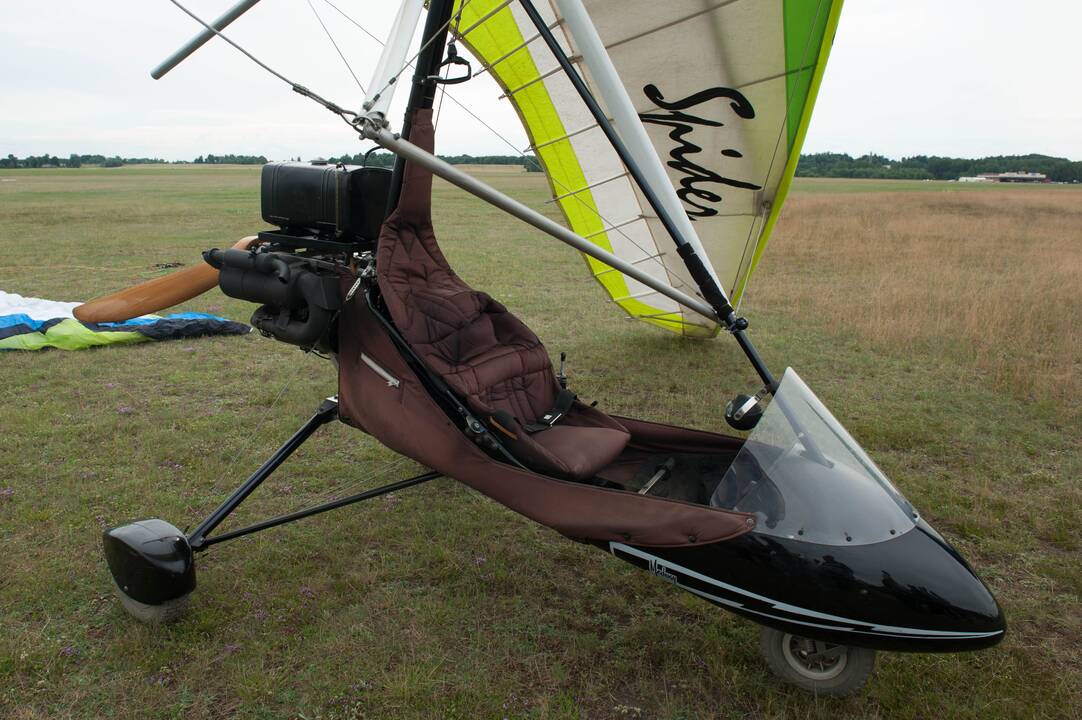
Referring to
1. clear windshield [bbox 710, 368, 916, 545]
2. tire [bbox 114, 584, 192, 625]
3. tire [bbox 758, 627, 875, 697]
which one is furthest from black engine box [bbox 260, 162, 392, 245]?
tire [bbox 758, 627, 875, 697]

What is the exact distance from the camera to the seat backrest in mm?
3482

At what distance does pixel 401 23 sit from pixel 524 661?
258cm

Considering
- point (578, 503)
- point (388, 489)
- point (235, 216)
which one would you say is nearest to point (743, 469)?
point (578, 503)

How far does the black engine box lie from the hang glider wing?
2.89ft

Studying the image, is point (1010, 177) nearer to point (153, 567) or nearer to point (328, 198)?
point (328, 198)

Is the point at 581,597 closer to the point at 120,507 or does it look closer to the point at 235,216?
the point at 120,507

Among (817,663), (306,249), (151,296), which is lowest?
(817,663)

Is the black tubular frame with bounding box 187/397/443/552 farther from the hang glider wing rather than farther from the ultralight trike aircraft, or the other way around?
the hang glider wing

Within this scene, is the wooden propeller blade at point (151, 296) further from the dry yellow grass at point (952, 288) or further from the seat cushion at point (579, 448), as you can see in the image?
the dry yellow grass at point (952, 288)

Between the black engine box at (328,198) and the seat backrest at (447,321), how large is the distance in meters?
0.20

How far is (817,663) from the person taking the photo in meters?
2.89

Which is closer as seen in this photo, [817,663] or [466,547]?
[817,663]

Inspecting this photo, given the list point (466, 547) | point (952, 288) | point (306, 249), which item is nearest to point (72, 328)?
point (306, 249)

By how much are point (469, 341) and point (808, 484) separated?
68.8 inches
